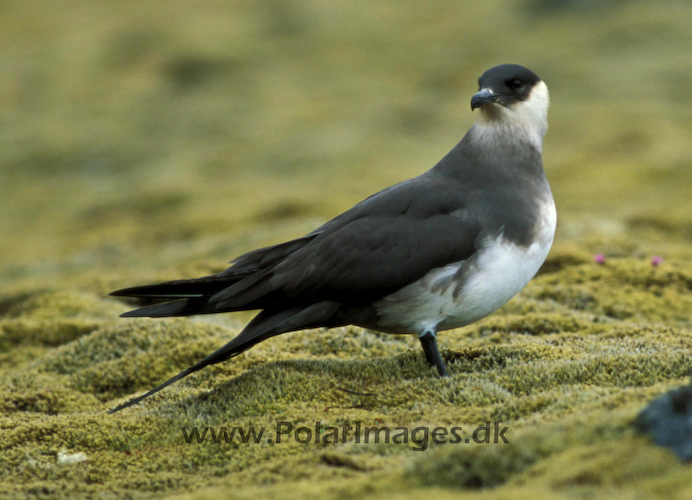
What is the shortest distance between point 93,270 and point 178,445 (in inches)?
445

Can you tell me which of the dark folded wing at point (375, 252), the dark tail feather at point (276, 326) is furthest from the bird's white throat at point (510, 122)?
the dark tail feather at point (276, 326)

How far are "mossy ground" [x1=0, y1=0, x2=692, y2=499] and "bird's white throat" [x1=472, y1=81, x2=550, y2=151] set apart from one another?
6.61ft

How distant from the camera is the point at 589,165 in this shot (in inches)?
1200

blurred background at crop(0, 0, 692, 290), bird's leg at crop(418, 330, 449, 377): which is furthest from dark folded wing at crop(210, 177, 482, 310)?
blurred background at crop(0, 0, 692, 290)

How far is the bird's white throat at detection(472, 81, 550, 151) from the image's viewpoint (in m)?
7.48

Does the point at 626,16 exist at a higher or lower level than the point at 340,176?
higher

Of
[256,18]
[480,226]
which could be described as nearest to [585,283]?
[480,226]

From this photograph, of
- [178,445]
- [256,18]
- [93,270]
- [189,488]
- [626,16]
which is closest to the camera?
[189,488]

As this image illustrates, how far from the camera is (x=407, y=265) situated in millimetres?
6621

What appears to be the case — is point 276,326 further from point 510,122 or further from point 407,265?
point 510,122

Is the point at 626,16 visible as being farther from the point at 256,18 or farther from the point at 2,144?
the point at 2,144

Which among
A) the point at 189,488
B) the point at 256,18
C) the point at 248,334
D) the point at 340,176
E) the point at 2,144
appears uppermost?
the point at 256,18

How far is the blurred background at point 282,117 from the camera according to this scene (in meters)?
22.3

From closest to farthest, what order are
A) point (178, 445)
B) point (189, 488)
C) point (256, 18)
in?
point (189, 488) < point (178, 445) < point (256, 18)
